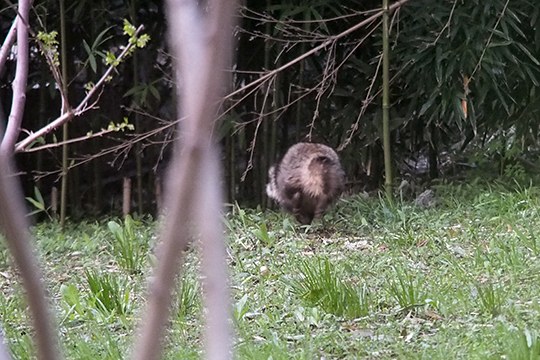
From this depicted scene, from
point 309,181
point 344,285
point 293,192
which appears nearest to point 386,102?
point 309,181

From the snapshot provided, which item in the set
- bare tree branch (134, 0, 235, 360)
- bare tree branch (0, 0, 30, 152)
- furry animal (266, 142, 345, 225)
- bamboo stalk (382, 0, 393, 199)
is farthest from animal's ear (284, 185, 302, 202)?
bare tree branch (134, 0, 235, 360)

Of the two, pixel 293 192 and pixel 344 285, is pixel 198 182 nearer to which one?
pixel 344 285

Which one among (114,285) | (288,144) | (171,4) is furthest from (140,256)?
(171,4)

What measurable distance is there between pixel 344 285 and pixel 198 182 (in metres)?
2.67

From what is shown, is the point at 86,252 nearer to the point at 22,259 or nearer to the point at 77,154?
the point at 77,154

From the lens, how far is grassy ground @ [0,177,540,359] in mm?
2932

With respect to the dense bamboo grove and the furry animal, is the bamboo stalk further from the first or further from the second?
the furry animal

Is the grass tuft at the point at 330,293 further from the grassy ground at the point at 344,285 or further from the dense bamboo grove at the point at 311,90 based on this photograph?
the dense bamboo grove at the point at 311,90

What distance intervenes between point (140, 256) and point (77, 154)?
8.75 ft

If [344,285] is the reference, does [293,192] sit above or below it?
above

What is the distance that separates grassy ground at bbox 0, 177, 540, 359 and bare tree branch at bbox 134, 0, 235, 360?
1815mm

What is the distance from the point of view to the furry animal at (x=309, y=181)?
17.3 feet

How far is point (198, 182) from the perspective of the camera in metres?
0.79

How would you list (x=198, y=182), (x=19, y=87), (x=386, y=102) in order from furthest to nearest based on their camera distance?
(x=386, y=102), (x=19, y=87), (x=198, y=182)
